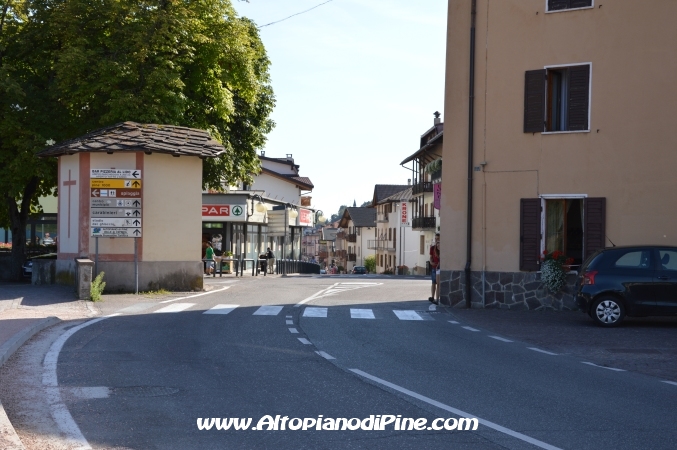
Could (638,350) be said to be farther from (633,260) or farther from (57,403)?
(57,403)

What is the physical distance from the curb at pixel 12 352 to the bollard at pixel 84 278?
528 cm

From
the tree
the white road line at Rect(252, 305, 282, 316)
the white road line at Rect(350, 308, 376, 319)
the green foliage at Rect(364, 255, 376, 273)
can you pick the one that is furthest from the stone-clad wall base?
the green foliage at Rect(364, 255, 376, 273)

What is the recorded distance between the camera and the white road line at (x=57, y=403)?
7332mm

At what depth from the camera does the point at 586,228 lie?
21234mm

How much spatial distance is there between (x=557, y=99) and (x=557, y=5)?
2.31 meters

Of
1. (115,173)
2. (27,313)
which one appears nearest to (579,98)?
(115,173)

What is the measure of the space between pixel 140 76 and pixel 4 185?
636cm

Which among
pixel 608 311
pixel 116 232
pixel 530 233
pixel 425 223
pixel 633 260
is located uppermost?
pixel 425 223

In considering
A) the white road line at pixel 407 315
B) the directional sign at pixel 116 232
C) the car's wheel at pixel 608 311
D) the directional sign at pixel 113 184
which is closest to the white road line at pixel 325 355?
the white road line at pixel 407 315

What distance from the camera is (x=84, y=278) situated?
22297 millimetres

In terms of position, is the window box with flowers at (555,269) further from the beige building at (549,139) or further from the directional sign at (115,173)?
the directional sign at (115,173)

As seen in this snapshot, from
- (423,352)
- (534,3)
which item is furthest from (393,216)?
(423,352)

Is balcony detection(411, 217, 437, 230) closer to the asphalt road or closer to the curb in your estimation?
the asphalt road

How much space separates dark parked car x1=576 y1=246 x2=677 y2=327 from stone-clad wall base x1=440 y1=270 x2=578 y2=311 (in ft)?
11.7
